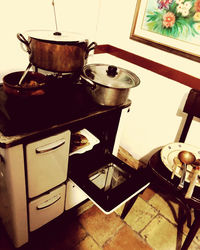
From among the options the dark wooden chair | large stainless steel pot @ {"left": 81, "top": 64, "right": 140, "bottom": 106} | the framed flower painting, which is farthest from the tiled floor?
the framed flower painting

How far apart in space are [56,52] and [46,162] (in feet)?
1.97

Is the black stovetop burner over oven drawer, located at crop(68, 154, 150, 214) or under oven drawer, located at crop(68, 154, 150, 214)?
over

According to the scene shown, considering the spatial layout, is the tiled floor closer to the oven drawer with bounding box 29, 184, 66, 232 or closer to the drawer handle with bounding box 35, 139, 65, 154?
the oven drawer with bounding box 29, 184, 66, 232

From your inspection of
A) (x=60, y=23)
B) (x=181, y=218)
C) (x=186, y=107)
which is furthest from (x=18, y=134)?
(x=181, y=218)

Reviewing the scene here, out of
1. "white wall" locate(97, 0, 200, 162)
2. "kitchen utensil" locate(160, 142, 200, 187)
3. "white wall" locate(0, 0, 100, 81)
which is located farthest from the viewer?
"white wall" locate(97, 0, 200, 162)

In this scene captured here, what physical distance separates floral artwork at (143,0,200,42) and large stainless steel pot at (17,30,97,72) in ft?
2.54

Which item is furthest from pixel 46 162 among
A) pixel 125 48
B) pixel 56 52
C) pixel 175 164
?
pixel 125 48

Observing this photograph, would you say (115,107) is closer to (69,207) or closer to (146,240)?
(69,207)

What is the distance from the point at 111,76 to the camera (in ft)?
4.93

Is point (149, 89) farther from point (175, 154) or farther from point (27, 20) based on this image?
point (27, 20)

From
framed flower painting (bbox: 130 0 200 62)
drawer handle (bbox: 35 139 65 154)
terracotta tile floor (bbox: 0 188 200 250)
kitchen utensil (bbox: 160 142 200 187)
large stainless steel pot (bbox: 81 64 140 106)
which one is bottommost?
terracotta tile floor (bbox: 0 188 200 250)

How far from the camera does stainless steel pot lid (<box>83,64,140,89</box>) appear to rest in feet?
4.77

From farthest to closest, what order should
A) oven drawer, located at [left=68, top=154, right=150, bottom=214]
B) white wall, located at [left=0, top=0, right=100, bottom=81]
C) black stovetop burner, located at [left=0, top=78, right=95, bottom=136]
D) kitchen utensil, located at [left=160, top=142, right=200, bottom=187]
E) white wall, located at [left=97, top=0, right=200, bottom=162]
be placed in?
white wall, located at [left=97, top=0, right=200, bottom=162] < kitchen utensil, located at [left=160, top=142, right=200, bottom=187] < white wall, located at [left=0, top=0, right=100, bottom=81] < oven drawer, located at [left=68, top=154, right=150, bottom=214] < black stovetop burner, located at [left=0, top=78, right=95, bottom=136]

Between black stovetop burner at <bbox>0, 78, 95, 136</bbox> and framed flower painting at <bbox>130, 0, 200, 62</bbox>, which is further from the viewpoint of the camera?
framed flower painting at <bbox>130, 0, 200, 62</bbox>
